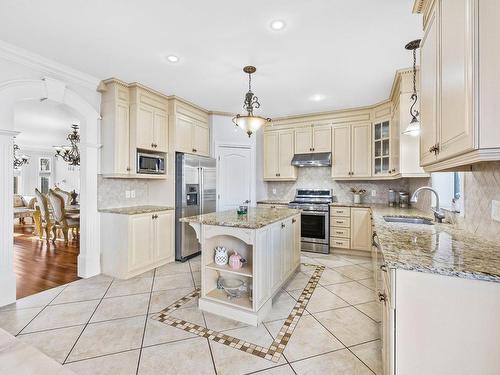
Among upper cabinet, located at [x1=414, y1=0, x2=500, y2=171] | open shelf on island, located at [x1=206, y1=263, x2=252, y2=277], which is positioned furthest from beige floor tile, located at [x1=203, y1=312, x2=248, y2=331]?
upper cabinet, located at [x1=414, y1=0, x2=500, y2=171]

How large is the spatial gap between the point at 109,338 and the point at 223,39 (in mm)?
2784

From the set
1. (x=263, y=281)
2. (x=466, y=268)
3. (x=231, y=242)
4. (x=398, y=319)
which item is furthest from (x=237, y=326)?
(x=466, y=268)

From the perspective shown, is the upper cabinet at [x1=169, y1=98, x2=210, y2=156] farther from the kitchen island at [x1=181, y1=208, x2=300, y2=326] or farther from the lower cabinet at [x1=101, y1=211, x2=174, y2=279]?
the kitchen island at [x1=181, y1=208, x2=300, y2=326]

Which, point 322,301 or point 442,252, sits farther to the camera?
point 322,301

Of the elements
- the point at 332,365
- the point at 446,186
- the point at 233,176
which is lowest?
the point at 332,365

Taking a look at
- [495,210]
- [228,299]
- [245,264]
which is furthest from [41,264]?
[495,210]

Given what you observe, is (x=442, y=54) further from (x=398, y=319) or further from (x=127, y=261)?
(x=127, y=261)

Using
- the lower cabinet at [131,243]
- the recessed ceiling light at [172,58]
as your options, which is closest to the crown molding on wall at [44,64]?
the recessed ceiling light at [172,58]

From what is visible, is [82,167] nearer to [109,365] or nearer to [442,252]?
[109,365]

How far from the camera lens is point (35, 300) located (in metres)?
2.67

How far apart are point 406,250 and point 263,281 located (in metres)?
1.30

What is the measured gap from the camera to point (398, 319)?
1171 millimetres

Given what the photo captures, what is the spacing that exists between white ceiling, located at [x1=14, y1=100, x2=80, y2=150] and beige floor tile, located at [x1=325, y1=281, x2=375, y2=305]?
13.0ft

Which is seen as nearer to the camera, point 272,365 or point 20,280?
point 272,365
